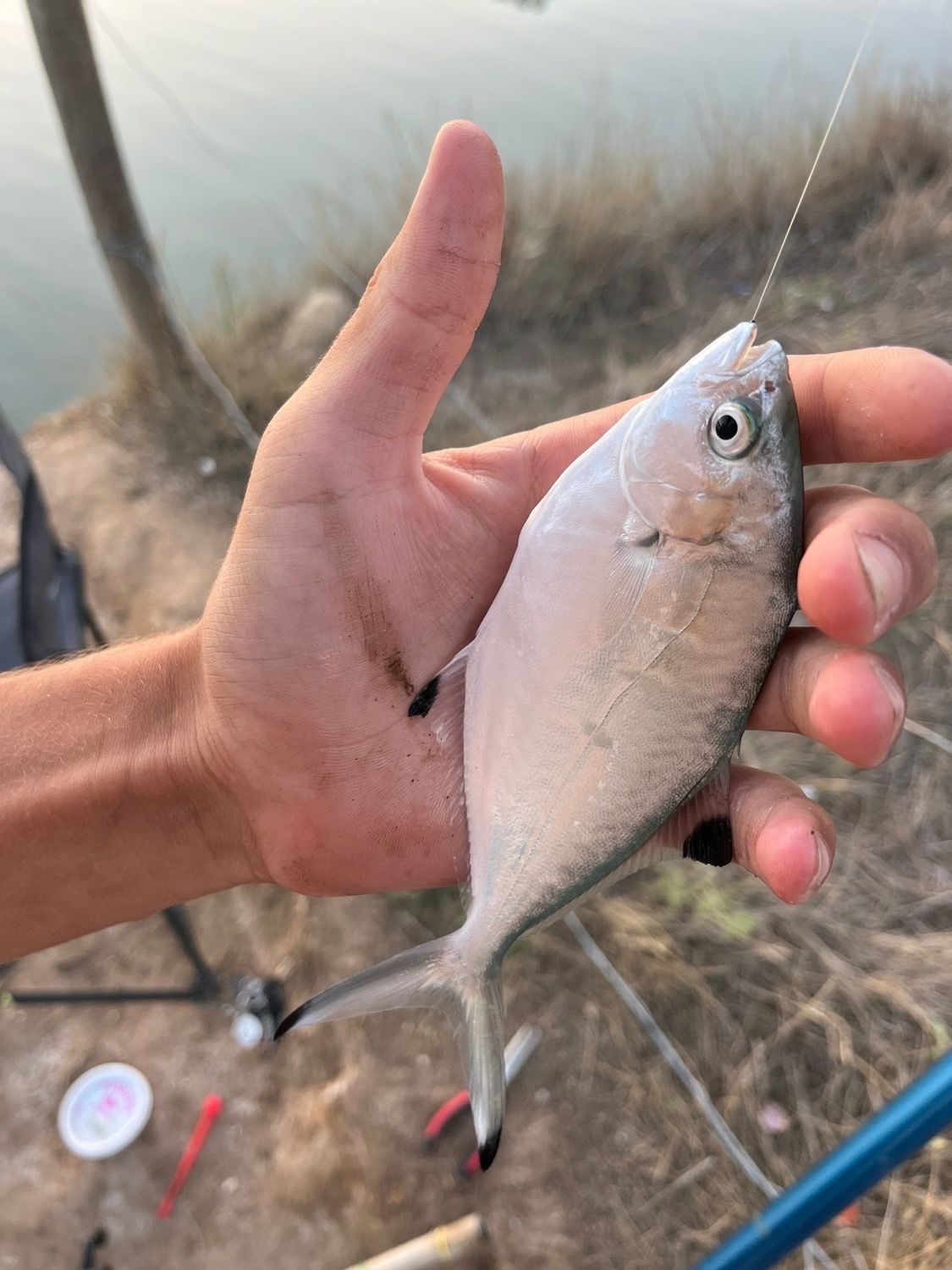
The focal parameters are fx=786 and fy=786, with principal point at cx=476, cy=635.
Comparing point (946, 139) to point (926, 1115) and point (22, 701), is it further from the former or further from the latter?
point (22, 701)

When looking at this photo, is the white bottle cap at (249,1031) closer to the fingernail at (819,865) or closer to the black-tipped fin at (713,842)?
the black-tipped fin at (713,842)

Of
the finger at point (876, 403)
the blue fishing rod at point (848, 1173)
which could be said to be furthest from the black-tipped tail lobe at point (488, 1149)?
the finger at point (876, 403)

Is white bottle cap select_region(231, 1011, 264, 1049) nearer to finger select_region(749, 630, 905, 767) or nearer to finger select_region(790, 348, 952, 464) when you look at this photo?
finger select_region(749, 630, 905, 767)

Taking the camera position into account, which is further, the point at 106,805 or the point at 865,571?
the point at 106,805

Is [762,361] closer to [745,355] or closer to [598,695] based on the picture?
[745,355]

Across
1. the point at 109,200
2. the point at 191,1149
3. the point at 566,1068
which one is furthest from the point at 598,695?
the point at 109,200
